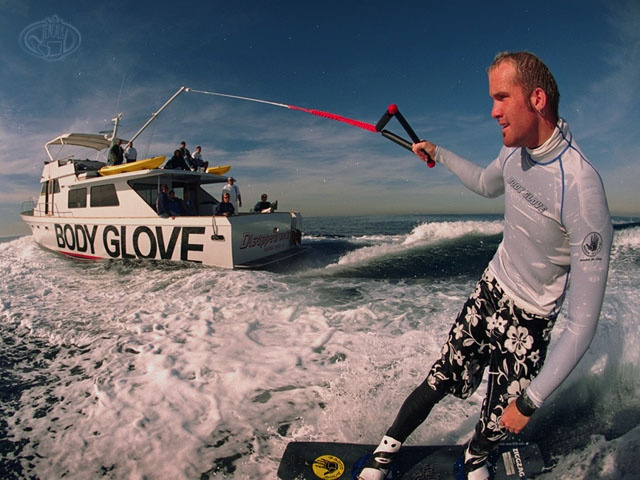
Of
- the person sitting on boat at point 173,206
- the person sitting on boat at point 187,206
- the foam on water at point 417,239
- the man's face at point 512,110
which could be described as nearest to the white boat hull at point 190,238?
the person sitting on boat at point 173,206

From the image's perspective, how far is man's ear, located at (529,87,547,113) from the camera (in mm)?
1354

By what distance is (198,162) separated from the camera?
40.9ft

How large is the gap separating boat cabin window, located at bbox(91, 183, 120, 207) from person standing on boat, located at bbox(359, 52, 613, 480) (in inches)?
437

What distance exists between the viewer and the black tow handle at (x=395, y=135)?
2.05 m

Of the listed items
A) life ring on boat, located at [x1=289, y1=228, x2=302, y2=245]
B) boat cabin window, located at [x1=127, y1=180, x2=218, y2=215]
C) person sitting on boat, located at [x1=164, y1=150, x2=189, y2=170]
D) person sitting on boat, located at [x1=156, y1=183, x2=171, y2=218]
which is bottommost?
life ring on boat, located at [x1=289, y1=228, x2=302, y2=245]

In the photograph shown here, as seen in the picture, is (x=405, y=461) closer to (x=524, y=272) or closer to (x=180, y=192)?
(x=524, y=272)

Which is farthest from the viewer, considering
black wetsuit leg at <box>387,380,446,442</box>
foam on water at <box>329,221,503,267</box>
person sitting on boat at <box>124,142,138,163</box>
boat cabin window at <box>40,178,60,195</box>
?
boat cabin window at <box>40,178,60,195</box>

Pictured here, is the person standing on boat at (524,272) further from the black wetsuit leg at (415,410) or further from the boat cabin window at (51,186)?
the boat cabin window at (51,186)

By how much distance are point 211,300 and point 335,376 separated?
3258mm

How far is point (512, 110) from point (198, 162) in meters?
12.4

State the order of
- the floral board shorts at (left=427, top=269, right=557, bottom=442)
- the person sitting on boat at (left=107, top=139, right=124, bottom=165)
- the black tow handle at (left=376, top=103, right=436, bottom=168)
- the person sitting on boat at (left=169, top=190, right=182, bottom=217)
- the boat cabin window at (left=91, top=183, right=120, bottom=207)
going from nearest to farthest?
the floral board shorts at (left=427, top=269, right=557, bottom=442), the black tow handle at (left=376, top=103, right=436, bottom=168), the person sitting on boat at (left=169, top=190, right=182, bottom=217), the boat cabin window at (left=91, top=183, right=120, bottom=207), the person sitting on boat at (left=107, top=139, right=124, bottom=165)

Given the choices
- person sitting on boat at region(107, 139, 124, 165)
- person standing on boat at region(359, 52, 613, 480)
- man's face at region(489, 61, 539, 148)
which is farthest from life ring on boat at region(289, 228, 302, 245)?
man's face at region(489, 61, 539, 148)

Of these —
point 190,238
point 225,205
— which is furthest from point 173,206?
point 190,238

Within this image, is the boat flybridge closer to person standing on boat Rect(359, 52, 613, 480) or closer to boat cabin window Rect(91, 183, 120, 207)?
boat cabin window Rect(91, 183, 120, 207)
